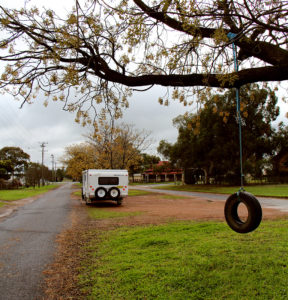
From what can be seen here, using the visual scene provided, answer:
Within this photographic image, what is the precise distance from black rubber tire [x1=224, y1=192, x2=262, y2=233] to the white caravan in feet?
46.5

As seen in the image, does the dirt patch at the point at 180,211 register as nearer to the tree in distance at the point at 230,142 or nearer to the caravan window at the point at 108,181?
the caravan window at the point at 108,181

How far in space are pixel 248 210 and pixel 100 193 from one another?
14769 mm

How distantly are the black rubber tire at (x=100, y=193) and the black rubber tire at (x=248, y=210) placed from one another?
1418 cm

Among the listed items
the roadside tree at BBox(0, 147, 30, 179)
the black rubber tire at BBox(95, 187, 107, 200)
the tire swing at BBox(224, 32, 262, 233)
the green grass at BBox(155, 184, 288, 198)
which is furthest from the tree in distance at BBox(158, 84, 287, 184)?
the roadside tree at BBox(0, 147, 30, 179)

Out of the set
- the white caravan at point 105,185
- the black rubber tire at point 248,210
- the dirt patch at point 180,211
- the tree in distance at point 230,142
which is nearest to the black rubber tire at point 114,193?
the white caravan at point 105,185

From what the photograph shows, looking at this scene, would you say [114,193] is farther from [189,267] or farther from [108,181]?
[189,267]

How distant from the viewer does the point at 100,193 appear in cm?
1853

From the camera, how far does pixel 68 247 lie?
7.27 metres

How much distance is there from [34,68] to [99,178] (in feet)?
42.5

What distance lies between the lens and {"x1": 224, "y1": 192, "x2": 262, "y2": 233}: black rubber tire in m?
4.38

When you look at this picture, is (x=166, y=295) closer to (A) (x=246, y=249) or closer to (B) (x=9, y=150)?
(A) (x=246, y=249)

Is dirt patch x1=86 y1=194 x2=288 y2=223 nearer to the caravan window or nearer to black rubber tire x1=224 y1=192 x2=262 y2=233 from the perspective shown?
the caravan window

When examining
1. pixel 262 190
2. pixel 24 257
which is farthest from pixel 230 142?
pixel 24 257

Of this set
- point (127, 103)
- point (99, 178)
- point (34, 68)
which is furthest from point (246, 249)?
point (99, 178)
